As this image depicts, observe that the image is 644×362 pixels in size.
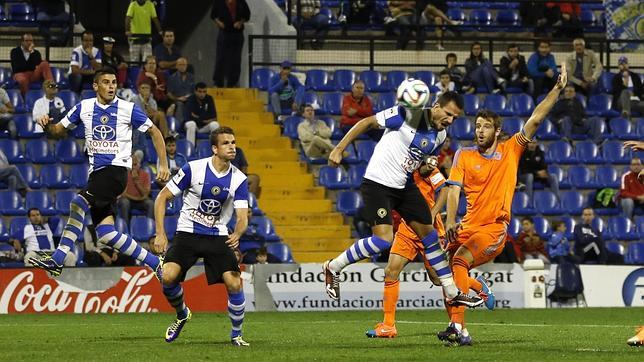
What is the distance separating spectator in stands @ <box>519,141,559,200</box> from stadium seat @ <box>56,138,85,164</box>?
330 inches

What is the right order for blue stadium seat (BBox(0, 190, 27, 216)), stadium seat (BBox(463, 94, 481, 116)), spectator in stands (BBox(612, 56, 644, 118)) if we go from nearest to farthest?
blue stadium seat (BBox(0, 190, 27, 216))
stadium seat (BBox(463, 94, 481, 116))
spectator in stands (BBox(612, 56, 644, 118))

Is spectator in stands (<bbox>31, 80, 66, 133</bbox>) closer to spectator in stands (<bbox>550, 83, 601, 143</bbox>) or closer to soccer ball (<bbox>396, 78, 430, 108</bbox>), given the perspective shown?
spectator in stands (<bbox>550, 83, 601, 143</bbox>)

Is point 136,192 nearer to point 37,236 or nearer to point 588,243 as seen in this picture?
point 37,236

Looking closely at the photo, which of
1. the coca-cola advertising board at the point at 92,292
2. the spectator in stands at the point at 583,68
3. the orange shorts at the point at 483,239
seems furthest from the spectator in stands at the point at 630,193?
the orange shorts at the point at 483,239

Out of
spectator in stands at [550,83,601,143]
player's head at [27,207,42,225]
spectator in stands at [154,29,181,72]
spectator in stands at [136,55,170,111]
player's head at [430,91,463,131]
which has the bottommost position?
player's head at [27,207,42,225]

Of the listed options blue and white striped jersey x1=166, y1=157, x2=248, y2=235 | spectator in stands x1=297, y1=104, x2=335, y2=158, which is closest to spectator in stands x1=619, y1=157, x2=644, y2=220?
spectator in stands x1=297, y1=104, x2=335, y2=158

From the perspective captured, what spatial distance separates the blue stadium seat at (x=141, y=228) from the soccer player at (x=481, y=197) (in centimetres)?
1121

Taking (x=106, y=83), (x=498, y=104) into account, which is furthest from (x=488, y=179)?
(x=498, y=104)

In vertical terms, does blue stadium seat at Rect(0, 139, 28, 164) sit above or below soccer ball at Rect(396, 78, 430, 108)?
below

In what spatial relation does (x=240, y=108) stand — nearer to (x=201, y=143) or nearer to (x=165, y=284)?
(x=201, y=143)

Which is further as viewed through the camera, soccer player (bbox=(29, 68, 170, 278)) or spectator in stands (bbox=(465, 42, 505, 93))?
spectator in stands (bbox=(465, 42, 505, 93))

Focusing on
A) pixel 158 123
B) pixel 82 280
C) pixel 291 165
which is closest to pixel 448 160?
pixel 291 165

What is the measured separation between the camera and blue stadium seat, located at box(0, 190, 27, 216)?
24.5 metres

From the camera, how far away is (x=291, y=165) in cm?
2731
